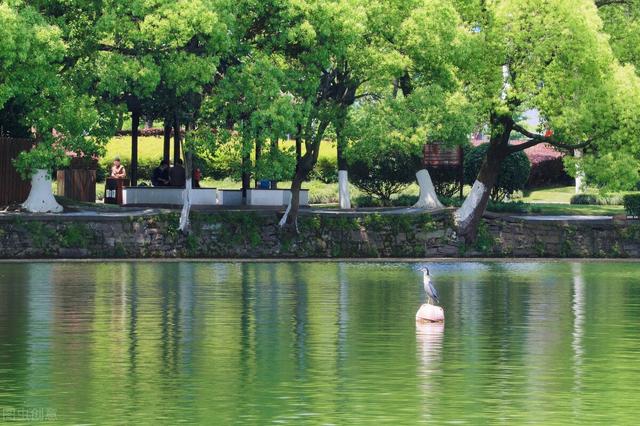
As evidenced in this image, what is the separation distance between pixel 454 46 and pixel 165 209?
11483 millimetres

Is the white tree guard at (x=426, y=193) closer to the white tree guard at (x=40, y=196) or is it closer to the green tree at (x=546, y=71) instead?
the green tree at (x=546, y=71)

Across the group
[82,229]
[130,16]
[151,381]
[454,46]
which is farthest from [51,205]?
[151,381]

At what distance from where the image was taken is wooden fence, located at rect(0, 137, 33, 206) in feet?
186

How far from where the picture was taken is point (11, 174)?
57.0 metres

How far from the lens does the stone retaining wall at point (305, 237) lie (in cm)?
5425

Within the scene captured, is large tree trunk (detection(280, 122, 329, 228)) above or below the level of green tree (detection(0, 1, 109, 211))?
below

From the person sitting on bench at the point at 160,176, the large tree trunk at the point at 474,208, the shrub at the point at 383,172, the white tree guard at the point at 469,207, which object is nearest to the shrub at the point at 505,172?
the shrub at the point at 383,172

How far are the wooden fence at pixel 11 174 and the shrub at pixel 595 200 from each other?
26.6 metres

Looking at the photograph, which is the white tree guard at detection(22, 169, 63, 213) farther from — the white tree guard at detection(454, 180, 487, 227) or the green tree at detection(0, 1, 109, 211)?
the white tree guard at detection(454, 180, 487, 227)

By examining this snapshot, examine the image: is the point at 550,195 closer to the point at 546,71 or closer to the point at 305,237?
the point at 546,71

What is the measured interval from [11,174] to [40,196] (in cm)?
208

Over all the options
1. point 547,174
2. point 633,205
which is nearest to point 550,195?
point 547,174

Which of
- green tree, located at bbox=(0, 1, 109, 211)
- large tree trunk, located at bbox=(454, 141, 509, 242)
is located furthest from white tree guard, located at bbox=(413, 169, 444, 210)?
green tree, located at bbox=(0, 1, 109, 211)

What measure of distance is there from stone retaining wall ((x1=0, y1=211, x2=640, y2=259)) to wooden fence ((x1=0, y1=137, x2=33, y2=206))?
336cm
